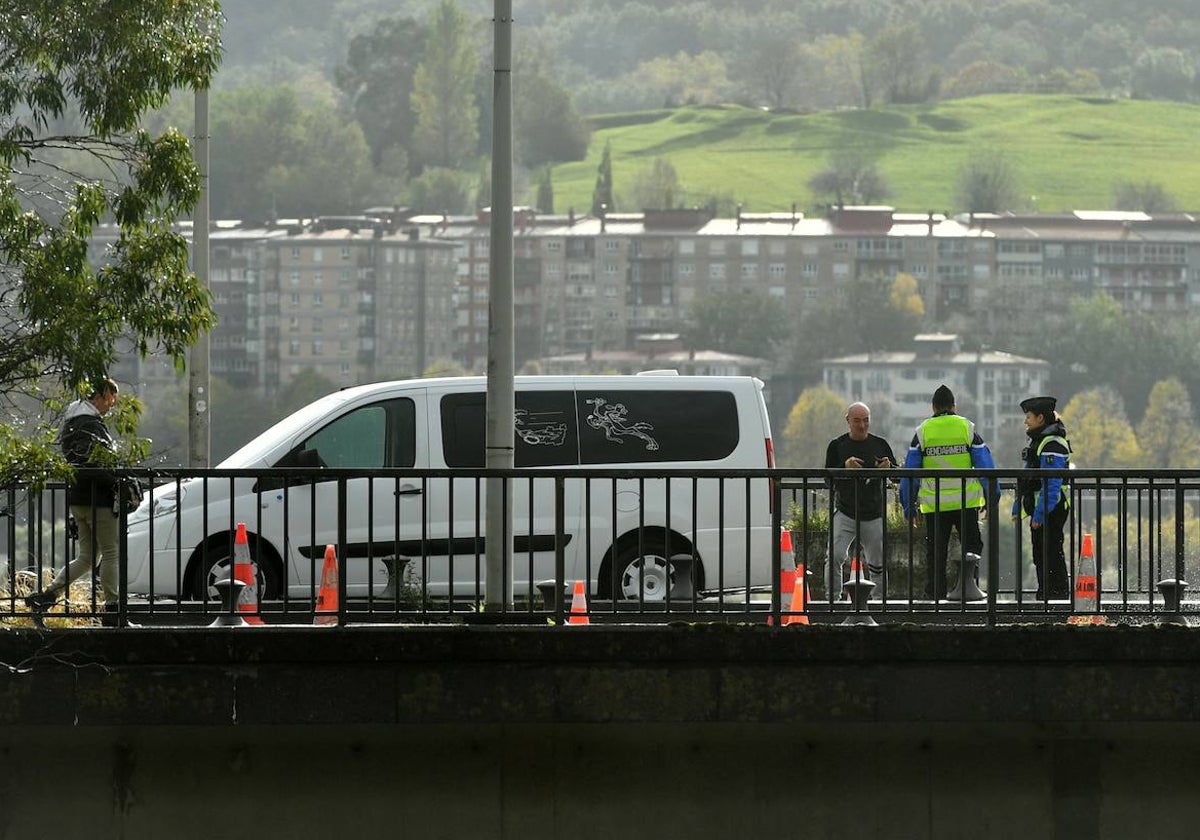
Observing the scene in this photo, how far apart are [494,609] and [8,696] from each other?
252cm

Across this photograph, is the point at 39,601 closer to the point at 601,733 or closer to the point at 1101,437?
the point at 601,733

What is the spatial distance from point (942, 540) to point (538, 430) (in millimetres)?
4042

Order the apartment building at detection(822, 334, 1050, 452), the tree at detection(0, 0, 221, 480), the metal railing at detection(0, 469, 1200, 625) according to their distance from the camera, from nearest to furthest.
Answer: the tree at detection(0, 0, 221, 480) → the metal railing at detection(0, 469, 1200, 625) → the apartment building at detection(822, 334, 1050, 452)

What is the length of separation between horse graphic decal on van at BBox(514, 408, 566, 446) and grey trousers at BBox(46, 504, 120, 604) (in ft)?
13.1

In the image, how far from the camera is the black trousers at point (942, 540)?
10.6 meters

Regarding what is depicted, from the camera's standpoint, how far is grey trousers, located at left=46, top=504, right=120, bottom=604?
36.5 ft

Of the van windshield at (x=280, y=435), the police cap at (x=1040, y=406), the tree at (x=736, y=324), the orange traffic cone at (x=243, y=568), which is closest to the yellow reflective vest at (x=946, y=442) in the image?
the police cap at (x=1040, y=406)

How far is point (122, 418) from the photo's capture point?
1012 cm

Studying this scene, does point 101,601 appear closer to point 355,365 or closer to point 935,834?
point 935,834

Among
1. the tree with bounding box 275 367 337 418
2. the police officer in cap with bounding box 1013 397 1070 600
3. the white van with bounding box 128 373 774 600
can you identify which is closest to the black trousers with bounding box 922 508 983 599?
the police officer in cap with bounding box 1013 397 1070 600

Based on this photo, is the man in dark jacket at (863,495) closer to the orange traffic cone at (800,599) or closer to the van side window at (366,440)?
the orange traffic cone at (800,599)

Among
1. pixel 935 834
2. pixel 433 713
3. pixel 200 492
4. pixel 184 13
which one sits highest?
pixel 184 13

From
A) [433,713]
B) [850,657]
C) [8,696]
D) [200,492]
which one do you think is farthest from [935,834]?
[200,492]

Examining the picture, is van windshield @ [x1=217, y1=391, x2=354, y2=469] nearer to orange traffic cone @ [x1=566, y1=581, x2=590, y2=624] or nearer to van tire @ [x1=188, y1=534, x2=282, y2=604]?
van tire @ [x1=188, y1=534, x2=282, y2=604]
